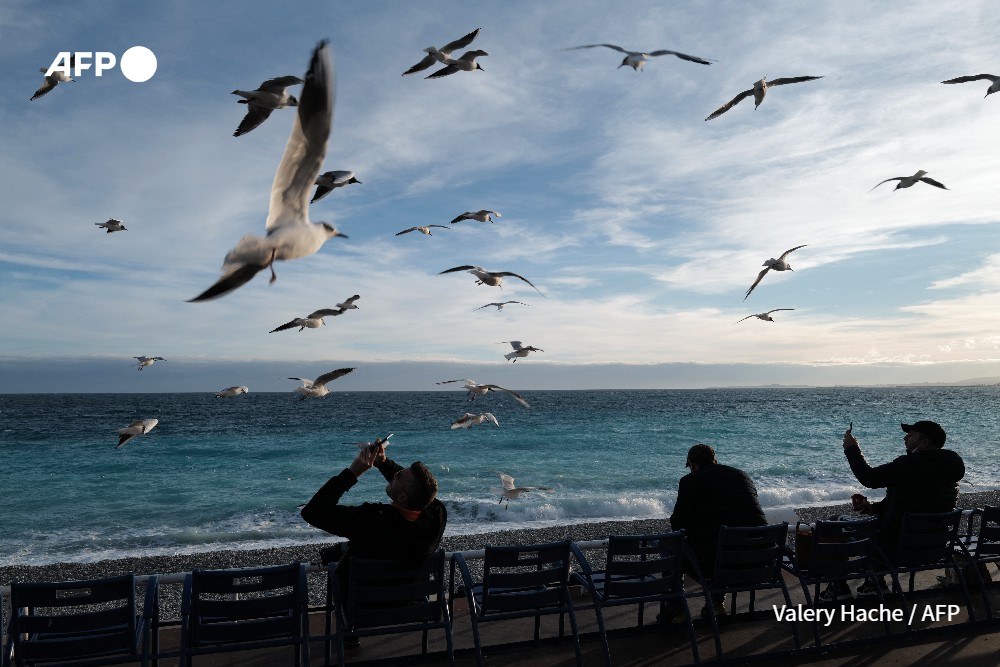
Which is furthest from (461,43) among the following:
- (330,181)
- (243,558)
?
(243,558)

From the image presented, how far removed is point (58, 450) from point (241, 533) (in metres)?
26.1

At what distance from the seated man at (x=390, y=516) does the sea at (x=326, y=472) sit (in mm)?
10134

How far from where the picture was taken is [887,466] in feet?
16.4

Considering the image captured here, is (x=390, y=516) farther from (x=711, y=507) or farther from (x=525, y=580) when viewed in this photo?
(x=711, y=507)

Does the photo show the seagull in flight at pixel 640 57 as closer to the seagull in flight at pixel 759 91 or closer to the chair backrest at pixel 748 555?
the seagull in flight at pixel 759 91

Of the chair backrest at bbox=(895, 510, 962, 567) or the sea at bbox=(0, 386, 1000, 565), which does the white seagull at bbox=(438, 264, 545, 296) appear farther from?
the sea at bbox=(0, 386, 1000, 565)

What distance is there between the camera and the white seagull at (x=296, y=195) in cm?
269

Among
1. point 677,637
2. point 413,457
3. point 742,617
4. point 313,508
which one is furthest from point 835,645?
point 413,457

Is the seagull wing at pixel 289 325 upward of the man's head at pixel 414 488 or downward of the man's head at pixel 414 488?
upward

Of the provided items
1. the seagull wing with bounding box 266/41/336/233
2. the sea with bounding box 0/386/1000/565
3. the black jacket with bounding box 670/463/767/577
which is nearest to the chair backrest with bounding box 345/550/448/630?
the black jacket with bounding box 670/463/767/577

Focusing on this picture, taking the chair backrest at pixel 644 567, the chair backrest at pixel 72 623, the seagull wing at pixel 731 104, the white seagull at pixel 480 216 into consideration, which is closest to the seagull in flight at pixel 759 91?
the seagull wing at pixel 731 104

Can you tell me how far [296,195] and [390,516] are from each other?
1.85m

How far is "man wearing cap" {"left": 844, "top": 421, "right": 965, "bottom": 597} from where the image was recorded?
504 cm

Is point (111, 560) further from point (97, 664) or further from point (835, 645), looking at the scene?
point (835, 645)
